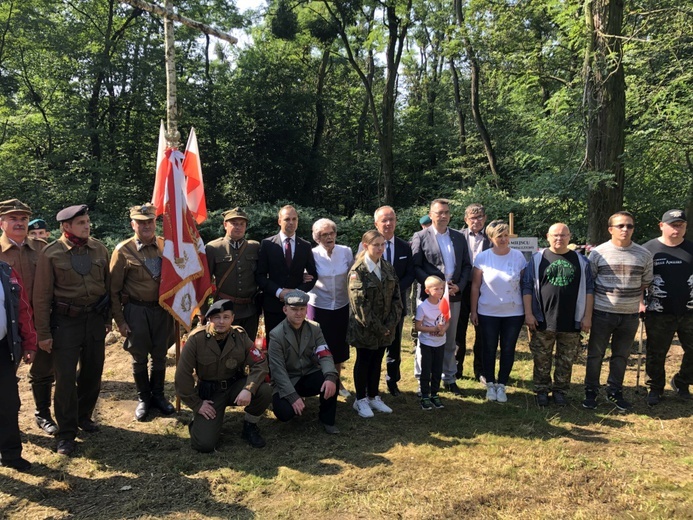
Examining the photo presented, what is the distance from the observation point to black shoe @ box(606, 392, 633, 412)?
182 inches

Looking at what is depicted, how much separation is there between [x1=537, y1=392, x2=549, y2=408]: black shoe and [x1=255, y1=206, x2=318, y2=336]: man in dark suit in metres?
2.67

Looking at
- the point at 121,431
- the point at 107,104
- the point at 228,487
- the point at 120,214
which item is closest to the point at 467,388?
the point at 228,487

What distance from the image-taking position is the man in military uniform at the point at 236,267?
186 inches

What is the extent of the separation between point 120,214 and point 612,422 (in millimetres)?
14792

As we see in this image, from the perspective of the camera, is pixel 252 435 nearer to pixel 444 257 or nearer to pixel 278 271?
pixel 278 271

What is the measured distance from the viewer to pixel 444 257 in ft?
16.4

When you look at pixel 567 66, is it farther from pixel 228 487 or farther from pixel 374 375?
pixel 228 487

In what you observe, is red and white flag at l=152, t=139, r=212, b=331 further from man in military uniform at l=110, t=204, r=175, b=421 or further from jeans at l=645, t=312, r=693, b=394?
jeans at l=645, t=312, r=693, b=394

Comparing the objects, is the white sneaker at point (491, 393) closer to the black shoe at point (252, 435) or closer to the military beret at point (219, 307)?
the black shoe at point (252, 435)

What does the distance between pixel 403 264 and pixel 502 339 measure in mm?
1333

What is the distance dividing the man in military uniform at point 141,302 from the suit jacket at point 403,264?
2470mm

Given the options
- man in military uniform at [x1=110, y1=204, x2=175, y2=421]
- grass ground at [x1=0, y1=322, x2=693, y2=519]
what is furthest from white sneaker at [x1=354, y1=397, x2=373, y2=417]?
man in military uniform at [x1=110, y1=204, x2=175, y2=421]

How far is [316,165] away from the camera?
18516 millimetres

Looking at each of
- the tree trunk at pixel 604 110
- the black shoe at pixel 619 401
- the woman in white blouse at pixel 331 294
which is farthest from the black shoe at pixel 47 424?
the tree trunk at pixel 604 110
